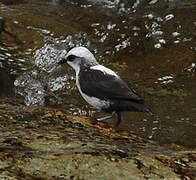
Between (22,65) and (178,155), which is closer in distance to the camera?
(178,155)

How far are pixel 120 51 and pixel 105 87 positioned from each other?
6.36m

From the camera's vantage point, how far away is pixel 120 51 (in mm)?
15391

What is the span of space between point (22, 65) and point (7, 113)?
255 inches

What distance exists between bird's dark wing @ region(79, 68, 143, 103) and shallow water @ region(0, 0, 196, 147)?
2218 millimetres

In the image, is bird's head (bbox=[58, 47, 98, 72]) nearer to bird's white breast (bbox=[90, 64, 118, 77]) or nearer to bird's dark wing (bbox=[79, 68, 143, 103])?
bird's white breast (bbox=[90, 64, 118, 77])

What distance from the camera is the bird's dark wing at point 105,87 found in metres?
8.84

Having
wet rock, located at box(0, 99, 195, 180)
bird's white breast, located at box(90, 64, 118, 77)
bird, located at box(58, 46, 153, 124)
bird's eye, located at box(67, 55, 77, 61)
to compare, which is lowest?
wet rock, located at box(0, 99, 195, 180)

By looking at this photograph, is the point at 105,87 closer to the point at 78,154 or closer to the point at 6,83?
the point at 78,154

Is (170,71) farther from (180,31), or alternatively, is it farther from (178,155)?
(178,155)

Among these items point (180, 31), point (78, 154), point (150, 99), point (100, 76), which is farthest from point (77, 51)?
point (180, 31)

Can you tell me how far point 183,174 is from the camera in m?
6.44

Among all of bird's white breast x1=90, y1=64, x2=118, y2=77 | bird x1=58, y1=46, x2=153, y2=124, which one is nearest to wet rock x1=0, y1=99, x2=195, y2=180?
bird x1=58, y1=46, x2=153, y2=124

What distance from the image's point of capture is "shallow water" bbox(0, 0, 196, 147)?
12.3m

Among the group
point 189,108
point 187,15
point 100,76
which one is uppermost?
point 187,15
